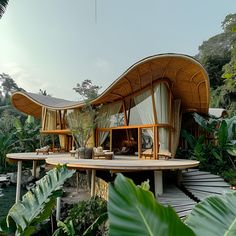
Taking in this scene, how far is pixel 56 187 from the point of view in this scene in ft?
10.2

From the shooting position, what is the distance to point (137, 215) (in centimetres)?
137

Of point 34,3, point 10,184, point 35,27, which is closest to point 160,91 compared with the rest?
point 35,27

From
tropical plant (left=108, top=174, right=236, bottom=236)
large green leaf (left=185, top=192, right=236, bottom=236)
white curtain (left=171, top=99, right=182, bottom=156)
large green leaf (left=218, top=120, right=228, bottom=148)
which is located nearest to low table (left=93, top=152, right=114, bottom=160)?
white curtain (left=171, top=99, right=182, bottom=156)

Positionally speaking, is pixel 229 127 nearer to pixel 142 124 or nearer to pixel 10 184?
pixel 142 124

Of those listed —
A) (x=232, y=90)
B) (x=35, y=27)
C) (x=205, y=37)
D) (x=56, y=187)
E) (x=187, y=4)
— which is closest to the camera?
(x=56, y=187)

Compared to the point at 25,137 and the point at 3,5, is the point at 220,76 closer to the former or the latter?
the point at 25,137

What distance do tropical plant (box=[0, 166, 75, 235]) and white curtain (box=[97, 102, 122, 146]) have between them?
900 centimetres

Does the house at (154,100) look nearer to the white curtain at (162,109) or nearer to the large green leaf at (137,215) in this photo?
the white curtain at (162,109)

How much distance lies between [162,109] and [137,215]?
9.06 metres

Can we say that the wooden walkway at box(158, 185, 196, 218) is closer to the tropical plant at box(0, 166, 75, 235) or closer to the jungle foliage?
the tropical plant at box(0, 166, 75, 235)

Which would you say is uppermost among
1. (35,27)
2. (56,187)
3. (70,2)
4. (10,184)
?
(35,27)

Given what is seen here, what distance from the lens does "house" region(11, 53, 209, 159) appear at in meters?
9.48

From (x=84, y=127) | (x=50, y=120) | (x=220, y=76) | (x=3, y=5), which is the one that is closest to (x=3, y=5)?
(x=3, y=5)

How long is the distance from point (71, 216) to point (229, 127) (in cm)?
757
